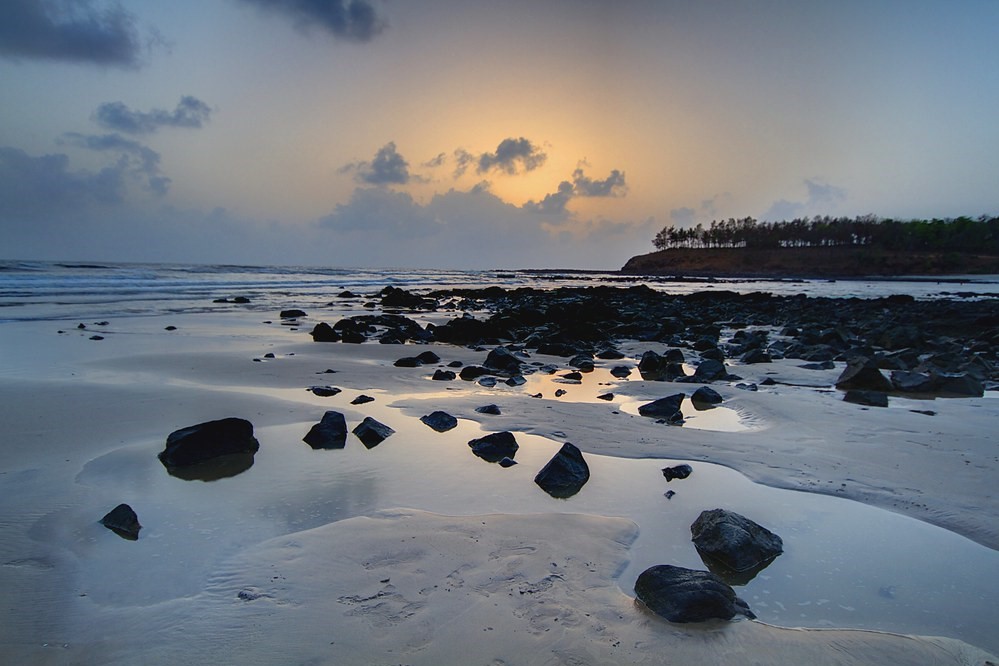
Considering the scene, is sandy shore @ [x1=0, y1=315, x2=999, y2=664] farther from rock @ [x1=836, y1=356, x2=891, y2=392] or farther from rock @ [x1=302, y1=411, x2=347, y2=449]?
rock @ [x1=836, y1=356, x2=891, y2=392]

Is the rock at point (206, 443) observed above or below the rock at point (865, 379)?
below

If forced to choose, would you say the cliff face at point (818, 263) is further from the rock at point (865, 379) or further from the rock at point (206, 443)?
the rock at point (206, 443)

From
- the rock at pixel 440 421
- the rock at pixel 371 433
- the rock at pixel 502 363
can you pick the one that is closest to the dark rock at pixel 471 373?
the rock at pixel 502 363

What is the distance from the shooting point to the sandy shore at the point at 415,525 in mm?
2568

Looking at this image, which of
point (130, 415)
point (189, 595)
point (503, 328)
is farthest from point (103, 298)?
point (189, 595)

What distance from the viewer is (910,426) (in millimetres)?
6242

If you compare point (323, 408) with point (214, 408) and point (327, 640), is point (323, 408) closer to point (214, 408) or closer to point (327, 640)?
point (214, 408)

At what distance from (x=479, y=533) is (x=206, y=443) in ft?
10.0

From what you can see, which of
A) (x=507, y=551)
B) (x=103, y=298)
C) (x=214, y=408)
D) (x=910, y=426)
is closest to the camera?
(x=507, y=551)

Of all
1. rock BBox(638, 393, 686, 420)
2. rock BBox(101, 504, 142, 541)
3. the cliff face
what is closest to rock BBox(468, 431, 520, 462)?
rock BBox(638, 393, 686, 420)

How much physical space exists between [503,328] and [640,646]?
13.3 metres

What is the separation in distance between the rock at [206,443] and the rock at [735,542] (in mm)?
4315

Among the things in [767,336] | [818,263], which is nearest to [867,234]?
[818,263]

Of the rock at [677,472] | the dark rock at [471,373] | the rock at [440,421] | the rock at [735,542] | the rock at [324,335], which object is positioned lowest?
the rock at [324,335]
